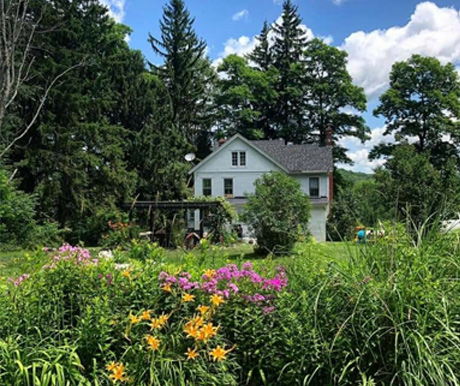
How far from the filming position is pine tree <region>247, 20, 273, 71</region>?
3469 centimetres

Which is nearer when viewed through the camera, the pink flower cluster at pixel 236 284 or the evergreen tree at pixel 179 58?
the pink flower cluster at pixel 236 284

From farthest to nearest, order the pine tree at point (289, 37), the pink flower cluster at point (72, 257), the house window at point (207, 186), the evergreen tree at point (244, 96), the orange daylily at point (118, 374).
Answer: the pine tree at point (289, 37)
the evergreen tree at point (244, 96)
the house window at point (207, 186)
the pink flower cluster at point (72, 257)
the orange daylily at point (118, 374)

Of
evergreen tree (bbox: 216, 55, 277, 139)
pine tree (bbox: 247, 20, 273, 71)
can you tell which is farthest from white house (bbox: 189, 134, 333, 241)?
pine tree (bbox: 247, 20, 273, 71)

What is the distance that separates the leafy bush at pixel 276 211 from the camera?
1148 cm

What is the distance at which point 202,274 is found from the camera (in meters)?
2.60

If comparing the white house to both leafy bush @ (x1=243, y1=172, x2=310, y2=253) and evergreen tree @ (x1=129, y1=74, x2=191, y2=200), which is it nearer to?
evergreen tree @ (x1=129, y1=74, x2=191, y2=200)

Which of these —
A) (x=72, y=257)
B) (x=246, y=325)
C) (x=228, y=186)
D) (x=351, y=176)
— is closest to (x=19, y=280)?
(x=72, y=257)

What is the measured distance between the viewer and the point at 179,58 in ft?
93.7

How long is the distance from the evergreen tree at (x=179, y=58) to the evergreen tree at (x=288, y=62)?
25.8 ft

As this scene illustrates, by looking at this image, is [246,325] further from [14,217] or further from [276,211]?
[14,217]

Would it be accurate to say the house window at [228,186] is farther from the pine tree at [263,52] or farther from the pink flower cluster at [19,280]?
the pink flower cluster at [19,280]

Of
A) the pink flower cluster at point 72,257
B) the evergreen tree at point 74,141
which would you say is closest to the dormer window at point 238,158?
the evergreen tree at point 74,141

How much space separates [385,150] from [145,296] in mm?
29481

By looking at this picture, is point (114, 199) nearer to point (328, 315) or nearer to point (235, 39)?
point (328, 315)
